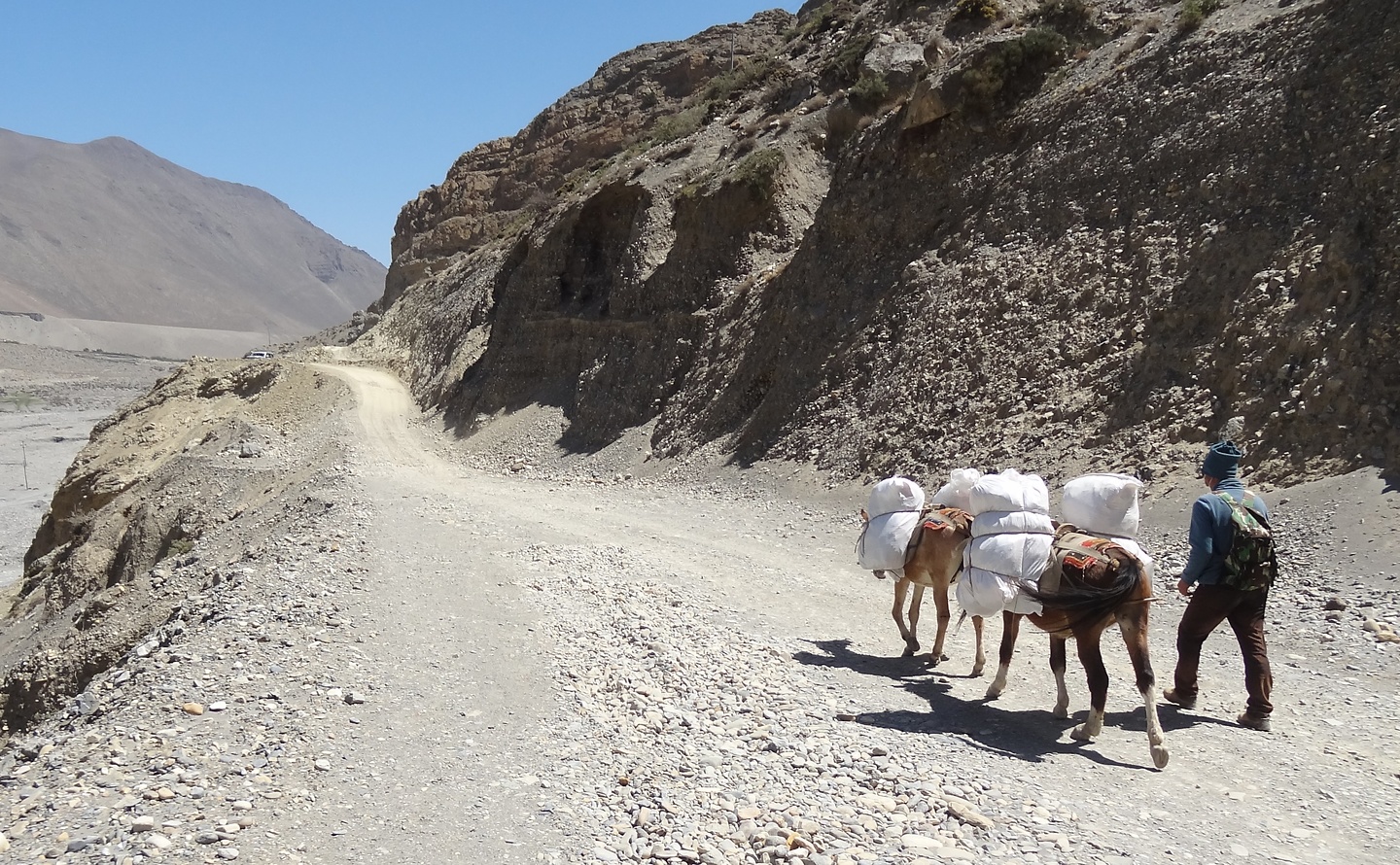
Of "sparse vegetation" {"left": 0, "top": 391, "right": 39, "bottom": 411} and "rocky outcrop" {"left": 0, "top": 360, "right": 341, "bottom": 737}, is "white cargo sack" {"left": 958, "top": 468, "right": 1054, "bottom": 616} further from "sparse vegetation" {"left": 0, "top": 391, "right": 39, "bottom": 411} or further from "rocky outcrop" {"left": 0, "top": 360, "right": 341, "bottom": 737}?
"sparse vegetation" {"left": 0, "top": 391, "right": 39, "bottom": 411}

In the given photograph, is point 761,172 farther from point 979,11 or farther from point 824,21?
point 824,21

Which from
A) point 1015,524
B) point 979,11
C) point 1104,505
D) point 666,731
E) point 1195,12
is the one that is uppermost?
point 979,11

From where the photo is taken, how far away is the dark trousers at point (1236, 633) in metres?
6.86

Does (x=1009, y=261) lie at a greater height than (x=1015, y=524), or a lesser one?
greater

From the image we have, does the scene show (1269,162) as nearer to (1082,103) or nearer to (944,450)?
(1082,103)

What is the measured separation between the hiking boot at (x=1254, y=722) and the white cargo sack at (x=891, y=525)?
263 centimetres

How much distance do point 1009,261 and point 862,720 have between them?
12.9m

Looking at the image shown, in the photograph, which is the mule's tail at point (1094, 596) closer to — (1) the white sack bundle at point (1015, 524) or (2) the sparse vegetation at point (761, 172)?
A: (1) the white sack bundle at point (1015, 524)

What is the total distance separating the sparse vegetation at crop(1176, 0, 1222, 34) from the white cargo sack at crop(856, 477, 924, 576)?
13744 millimetres

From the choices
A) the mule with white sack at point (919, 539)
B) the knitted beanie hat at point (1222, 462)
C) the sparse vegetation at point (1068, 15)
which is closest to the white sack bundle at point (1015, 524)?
the mule with white sack at point (919, 539)

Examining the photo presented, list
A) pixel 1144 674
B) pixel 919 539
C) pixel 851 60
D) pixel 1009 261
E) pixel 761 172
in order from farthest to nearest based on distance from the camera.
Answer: pixel 851 60 → pixel 761 172 → pixel 1009 261 → pixel 919 539 → pixel 1144 674

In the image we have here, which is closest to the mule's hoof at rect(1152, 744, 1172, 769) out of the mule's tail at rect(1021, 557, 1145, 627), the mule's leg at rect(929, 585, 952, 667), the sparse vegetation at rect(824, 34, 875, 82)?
the mule's tail at rect(1021, 557, 1145, 627)

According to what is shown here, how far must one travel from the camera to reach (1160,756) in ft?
19.3

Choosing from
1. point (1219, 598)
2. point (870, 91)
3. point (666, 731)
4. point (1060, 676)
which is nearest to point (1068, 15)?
point (870, 91)
